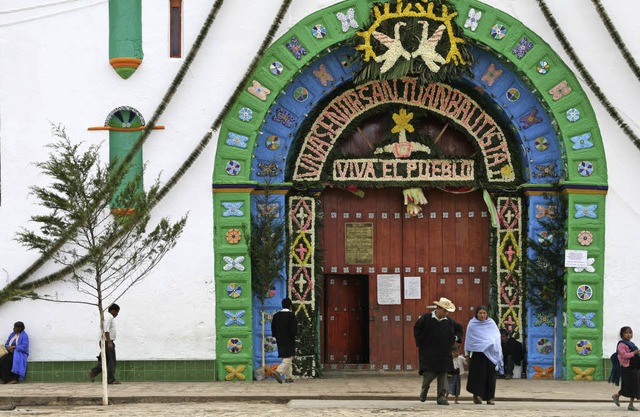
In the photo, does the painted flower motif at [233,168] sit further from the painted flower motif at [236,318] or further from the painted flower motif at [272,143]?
the painted flower motif at [236,318]

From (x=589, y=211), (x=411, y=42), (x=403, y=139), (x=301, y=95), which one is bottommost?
(x=589, y=211)

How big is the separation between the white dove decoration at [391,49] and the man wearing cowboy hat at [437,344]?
4931 millimetres

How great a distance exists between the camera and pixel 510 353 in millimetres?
23609

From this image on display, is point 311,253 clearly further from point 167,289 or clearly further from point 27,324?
point 27,324

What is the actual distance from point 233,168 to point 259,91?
1295mm

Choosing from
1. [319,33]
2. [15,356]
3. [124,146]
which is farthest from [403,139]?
[15,356]

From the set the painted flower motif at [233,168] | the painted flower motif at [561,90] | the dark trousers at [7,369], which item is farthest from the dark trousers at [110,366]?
the painted flower motif at [561,90]

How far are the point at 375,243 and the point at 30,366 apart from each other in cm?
601

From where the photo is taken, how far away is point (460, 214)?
960 inches

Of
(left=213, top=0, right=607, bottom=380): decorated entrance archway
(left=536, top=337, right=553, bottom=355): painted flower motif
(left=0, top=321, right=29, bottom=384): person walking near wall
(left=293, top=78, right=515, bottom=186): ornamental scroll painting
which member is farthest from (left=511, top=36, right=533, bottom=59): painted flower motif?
(left=0, top=321, right=29, bottom=384): person walking near wall

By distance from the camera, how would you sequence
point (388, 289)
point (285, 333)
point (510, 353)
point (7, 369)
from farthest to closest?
point (388, 289) < point (510, 353) < point (7, 369) < point (285, 333)

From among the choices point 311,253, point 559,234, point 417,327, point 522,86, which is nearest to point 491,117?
point 522,86

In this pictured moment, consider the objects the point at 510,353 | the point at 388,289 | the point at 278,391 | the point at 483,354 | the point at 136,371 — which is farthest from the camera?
the point at 388,289

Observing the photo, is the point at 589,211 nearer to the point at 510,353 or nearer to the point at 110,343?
the point at 510,353
